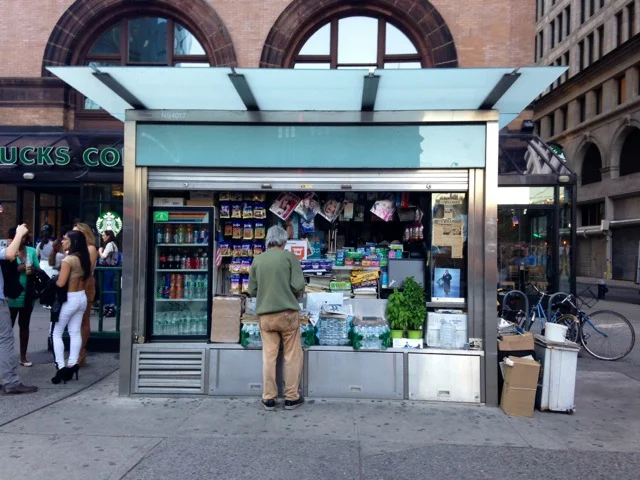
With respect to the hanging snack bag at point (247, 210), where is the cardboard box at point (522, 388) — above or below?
below

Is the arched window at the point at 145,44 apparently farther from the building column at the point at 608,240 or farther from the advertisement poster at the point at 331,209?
the building column at the point at 608,240

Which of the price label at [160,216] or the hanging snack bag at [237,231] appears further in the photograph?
the hanging snack bag at [237,231]

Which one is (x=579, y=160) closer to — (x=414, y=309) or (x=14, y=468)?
(x=414, y=309)

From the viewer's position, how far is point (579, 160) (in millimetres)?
37188

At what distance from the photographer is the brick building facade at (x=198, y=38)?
1088cm

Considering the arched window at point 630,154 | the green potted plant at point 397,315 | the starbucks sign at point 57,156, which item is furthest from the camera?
the arched window at point 630,154

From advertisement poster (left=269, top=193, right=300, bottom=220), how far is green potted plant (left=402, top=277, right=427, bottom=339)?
1762 mm

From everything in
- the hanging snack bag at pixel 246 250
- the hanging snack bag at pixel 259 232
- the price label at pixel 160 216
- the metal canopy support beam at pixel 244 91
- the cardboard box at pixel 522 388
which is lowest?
the cardboard box at pixel 522 388

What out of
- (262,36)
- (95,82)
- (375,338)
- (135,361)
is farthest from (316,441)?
(262,36)

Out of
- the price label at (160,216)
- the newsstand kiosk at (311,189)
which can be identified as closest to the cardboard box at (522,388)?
the newsstand kiosk at (311,189)

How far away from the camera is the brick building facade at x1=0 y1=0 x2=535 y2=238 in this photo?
10875mm

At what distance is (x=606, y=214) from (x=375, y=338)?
33069 mm

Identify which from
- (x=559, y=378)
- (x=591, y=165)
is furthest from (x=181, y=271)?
(x=591, y=165)

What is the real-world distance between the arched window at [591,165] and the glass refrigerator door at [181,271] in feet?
116
